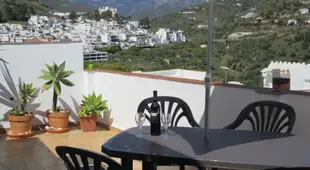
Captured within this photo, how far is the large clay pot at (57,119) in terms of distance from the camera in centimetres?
595

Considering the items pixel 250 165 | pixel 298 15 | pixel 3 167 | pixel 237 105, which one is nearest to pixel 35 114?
pixel 3 167

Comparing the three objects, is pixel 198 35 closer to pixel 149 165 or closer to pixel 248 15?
pixel 248 15

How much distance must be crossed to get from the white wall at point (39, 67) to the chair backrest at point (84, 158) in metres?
4.07

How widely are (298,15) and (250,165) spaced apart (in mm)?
8921

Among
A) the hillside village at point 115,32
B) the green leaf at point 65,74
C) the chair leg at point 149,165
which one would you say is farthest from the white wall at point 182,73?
the chair leg at point 149,165

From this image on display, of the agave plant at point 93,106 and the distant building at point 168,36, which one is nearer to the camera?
the agave plant at point 93,106

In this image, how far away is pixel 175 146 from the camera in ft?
8.54

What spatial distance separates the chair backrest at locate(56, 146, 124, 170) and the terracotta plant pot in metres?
3.81

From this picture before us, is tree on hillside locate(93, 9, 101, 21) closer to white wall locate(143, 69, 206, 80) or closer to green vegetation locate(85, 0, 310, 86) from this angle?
green vegetation locate(85, 0, 310, 86)

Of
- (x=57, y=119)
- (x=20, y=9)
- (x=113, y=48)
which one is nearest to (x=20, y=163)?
(x=57, y=119)

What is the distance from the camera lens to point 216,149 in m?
2.54

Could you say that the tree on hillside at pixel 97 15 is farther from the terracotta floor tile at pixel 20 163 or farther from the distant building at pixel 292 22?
the terracotta floor tile at pixel 20 163

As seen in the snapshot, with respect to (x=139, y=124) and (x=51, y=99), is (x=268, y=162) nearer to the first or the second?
(x=139, y=124)

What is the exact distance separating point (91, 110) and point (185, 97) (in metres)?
1.71
